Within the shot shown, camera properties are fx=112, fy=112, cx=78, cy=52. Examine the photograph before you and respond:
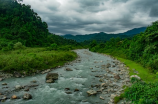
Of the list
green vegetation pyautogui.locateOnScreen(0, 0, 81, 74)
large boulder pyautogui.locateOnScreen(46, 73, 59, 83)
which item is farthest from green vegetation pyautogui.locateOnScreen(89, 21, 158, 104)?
green vegetation pyautogui.locateOnScreen(0, 0, 81, 74)

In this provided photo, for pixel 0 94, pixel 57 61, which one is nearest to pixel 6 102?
pixel 0 94

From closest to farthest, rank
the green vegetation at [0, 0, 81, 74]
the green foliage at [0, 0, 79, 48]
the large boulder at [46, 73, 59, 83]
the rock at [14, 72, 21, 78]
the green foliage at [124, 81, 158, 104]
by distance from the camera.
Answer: the green foliage at [124, 81, 158, 104]
the large boulder at [46, 73, 59, 83]
the rock at [14, 72, 21, 78]
the green vegetation at [0, 0, 81, 74]
the green foliage at [0, 0, 79, 48]

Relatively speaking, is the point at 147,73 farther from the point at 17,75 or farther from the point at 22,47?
the point at 22,47

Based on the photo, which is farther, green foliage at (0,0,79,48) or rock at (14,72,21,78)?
green foliage at (0,0,79,48)

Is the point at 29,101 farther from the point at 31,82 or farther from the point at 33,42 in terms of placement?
the point at 33,42

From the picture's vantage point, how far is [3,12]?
78938 mm

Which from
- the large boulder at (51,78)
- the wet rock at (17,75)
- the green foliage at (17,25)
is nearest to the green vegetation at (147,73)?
the large boulder at (51,78)

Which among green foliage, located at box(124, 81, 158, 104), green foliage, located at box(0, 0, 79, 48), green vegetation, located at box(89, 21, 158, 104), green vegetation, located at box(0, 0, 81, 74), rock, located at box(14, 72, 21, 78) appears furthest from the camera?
green foliage, located at box(0, 0, 79, 48)

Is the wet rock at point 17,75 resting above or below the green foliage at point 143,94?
A: below

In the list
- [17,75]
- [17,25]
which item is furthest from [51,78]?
[17,25]

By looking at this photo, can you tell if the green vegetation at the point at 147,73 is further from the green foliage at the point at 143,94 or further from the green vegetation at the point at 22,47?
the green vegetation at the point at 22,47

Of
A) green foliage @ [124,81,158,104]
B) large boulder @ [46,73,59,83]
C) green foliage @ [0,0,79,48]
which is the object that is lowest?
large boulder @ [46,73,59,83]

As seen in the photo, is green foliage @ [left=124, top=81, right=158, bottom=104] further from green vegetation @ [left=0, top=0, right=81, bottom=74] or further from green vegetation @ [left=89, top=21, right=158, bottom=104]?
green vegetation @ [left=0, top=0, right=81, bottom=74]

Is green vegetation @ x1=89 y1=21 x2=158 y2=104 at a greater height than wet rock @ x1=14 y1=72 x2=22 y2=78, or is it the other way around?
green vegetation @ x1=89 y1=21 x2=158 y2=104
